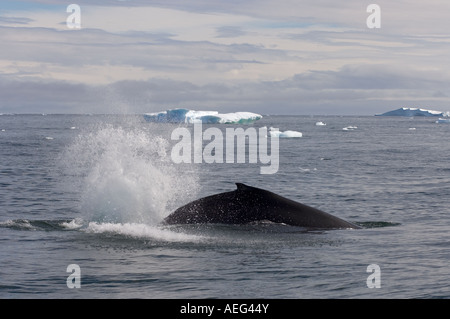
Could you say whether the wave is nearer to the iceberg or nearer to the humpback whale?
the humpback whale

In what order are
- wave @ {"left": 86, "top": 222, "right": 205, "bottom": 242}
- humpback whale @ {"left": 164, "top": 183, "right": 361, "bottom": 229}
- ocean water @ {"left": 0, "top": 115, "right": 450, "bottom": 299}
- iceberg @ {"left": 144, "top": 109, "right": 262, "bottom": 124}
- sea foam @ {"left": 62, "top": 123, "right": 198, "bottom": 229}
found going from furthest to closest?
iceberg @ {"left": 144, "top": 109, "right": 262, "bottom": 124} < sea foam @ {"left": 62, "top": 123, "right": 198, "bottom": 229} < humpback whale @ {"left": 164, "top": 183, "right": 361, "bottom": 229} < wave @ {"left": 86, "top": 222, "right": 205, "bottom": 242} < ocean water @ {"left": 0, "top": 115, "right": 450, "bottom": 299}

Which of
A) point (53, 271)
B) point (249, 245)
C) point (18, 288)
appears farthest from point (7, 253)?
point (249, 245)

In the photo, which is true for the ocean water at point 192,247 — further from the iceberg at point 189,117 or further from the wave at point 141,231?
the iceberg at point 189,117

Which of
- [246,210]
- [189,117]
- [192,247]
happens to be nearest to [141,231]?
[192,247]

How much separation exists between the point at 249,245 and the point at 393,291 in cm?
382

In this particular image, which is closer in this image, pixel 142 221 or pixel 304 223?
pixel 304 223

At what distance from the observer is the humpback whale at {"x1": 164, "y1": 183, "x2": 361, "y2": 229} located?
14211 millimetres

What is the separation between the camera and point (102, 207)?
16828mm

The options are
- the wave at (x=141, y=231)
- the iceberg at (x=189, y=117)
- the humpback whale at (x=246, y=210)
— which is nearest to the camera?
the wave at (x=141, y=231)

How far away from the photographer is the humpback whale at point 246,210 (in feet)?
46.6

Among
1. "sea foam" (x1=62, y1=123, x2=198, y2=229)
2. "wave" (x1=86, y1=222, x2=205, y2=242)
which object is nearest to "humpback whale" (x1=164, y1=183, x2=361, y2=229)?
"wave" (x1=86, y1=222, x2=205, y2=242)

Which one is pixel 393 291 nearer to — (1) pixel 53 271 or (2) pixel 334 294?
(2) pixel 334 294

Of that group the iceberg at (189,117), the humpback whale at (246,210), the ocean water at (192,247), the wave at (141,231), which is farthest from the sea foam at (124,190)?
the iceberg at (189,117)
